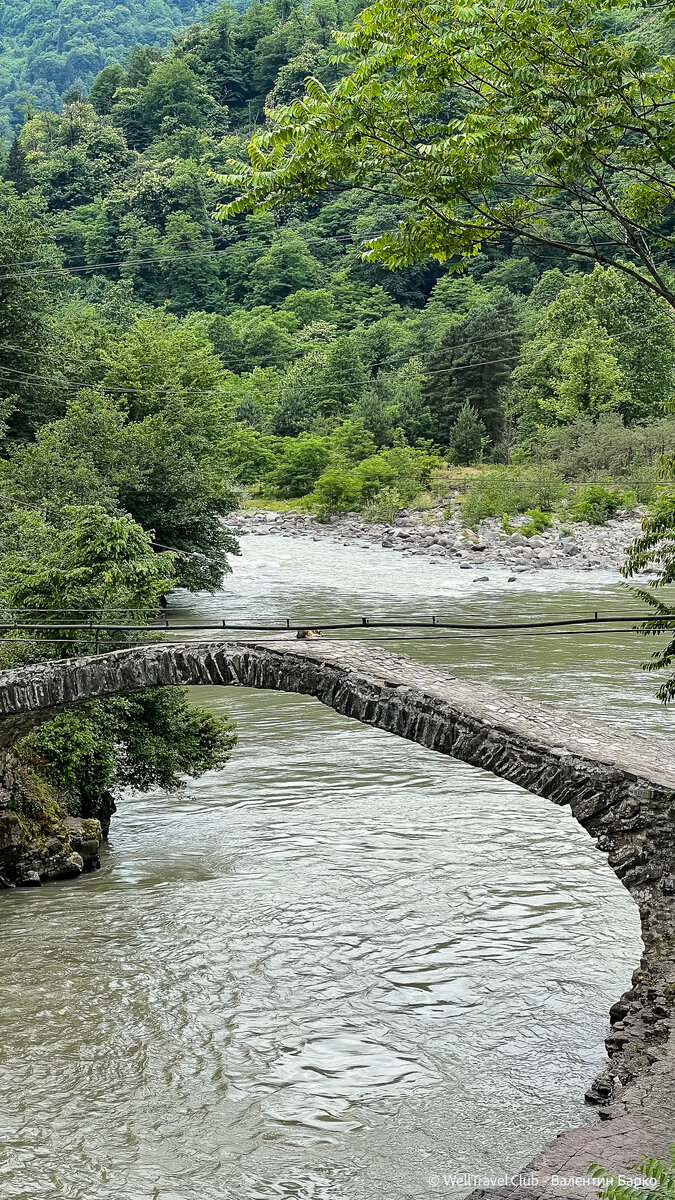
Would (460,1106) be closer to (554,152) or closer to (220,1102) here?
(220,1102)

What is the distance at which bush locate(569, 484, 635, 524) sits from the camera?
143 ft

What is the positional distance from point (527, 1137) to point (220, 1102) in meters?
2.18

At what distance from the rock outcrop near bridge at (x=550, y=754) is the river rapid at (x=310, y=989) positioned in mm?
1237

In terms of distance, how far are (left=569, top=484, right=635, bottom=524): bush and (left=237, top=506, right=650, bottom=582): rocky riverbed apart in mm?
353

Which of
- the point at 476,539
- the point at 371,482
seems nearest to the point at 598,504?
the point at 476,539

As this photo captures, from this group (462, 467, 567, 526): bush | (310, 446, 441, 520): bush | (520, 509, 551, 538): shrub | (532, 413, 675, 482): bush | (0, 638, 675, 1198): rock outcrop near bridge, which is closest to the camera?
(0, 638, 675, 1198): rock outcrop near bridge

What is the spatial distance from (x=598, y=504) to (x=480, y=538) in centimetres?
508

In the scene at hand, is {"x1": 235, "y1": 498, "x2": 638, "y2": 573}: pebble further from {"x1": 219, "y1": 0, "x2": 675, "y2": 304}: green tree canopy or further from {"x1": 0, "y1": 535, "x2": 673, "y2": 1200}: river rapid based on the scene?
{"x1": 219, "y1": 0, "x2": 675, "y2": 304}: green tree canopy

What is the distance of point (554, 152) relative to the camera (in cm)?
824

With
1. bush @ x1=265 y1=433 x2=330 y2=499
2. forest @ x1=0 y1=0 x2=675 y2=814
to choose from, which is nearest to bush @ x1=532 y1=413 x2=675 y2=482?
forest @ x1=0 y1=0 x2=675 y2=814

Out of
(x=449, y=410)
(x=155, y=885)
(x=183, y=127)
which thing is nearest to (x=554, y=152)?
(x=155, y=885)

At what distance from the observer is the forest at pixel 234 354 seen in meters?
13.8

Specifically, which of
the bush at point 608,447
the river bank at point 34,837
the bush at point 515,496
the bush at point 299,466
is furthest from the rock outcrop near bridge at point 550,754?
the bush at point 299,466

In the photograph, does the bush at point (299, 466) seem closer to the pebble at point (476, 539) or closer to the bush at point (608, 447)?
the pebble at point (476, 539)
